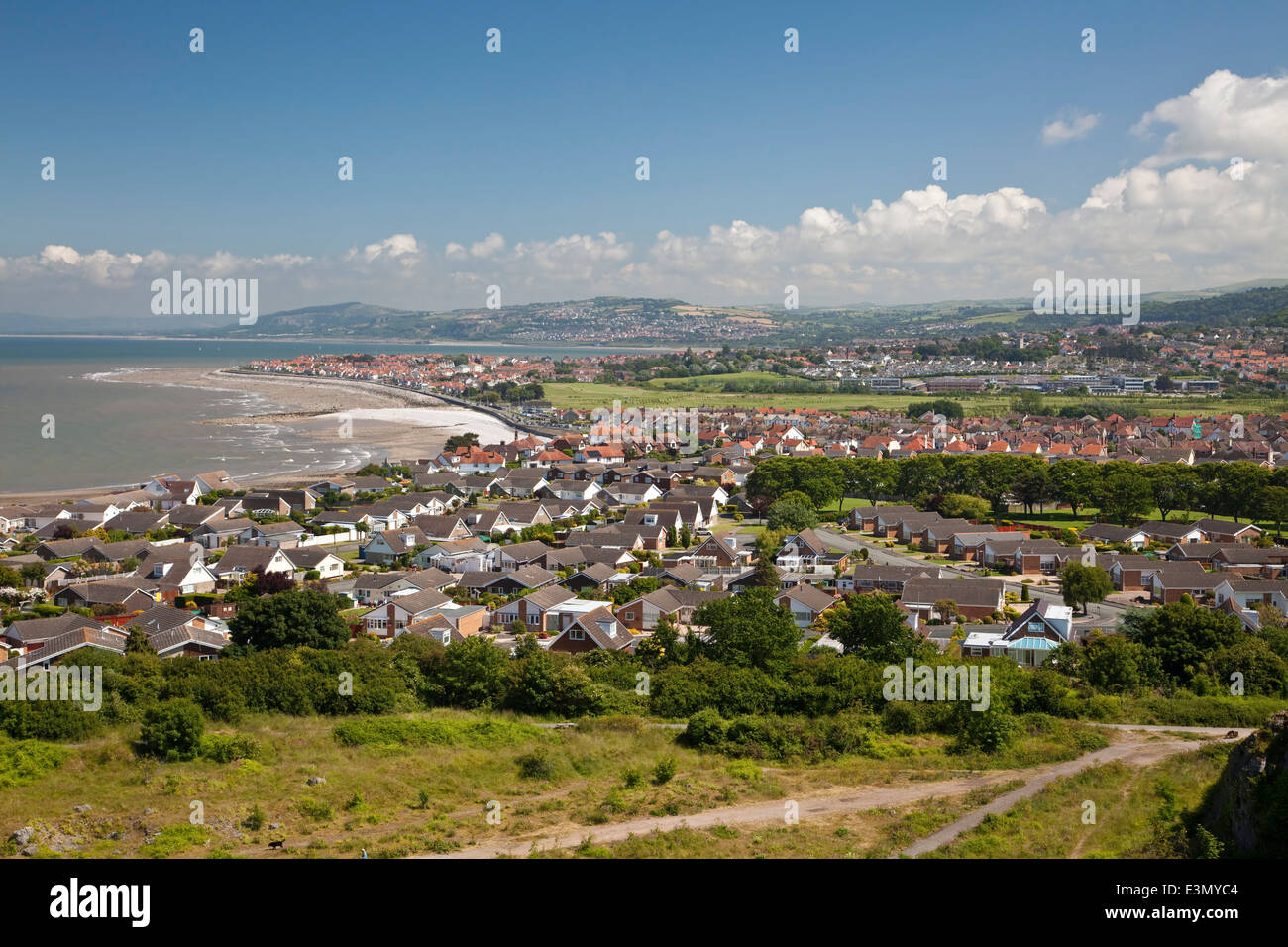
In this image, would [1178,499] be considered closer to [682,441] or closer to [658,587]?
[658,587]

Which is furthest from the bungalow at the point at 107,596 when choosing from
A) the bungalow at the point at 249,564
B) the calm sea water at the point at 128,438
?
the calm sea water at the point at 128,438

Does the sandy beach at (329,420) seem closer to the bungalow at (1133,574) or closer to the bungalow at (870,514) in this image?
the bungalow at (870,514)

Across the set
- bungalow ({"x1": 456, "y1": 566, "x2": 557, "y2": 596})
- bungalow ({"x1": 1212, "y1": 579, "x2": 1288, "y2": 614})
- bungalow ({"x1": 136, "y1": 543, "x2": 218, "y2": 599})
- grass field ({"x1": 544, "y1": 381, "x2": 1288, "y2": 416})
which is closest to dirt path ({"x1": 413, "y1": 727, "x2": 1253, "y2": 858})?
bungalow ({"x1": 1212, "y1": 579, "x2": 1288, "y2": 614})

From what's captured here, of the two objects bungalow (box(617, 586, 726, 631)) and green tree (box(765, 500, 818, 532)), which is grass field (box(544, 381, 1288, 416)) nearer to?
green tree (box(765, 500, 818, 532))

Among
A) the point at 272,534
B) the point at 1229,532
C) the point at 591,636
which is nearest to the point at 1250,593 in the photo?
the point at 1229,532

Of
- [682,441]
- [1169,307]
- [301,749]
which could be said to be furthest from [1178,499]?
[1169,307]
